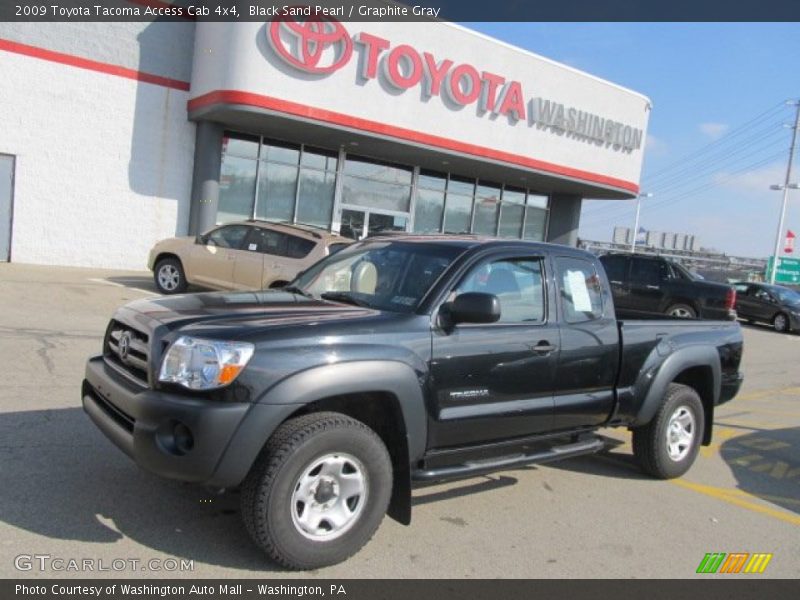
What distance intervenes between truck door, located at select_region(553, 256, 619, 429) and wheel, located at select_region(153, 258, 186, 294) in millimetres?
9742

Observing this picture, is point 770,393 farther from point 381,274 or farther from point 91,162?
point 91,162

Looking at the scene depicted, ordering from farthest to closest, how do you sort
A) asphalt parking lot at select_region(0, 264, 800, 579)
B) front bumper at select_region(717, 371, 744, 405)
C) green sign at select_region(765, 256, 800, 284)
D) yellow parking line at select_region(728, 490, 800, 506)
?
green sign at select_region(765, 256, 800, 284) → front bumper at select_region(717, 371, 744, 405) → yellow parking line at select_region(728, 490, 800, 506) → asphalt parking lot at select_region(0, 264, 800, 579)

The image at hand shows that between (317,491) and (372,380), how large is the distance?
0.63 meters

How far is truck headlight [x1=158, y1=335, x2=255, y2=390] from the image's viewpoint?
3.33 metres

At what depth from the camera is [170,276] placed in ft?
43.5

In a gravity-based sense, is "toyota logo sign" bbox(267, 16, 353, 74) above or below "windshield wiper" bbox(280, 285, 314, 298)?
above

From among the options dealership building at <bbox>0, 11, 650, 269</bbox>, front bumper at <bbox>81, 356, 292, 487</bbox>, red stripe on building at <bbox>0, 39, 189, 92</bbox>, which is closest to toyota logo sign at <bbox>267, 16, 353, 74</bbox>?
dealership building at <bbox>0, 11, 650, 269</bbox>

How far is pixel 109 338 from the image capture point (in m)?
4.25

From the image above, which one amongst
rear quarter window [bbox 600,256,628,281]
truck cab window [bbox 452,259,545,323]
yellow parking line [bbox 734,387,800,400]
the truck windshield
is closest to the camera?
the truck windshield

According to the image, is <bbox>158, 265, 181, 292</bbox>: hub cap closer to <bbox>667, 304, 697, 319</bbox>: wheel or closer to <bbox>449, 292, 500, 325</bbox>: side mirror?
<bbox>449, 292, 500, 325</bbox>: side mirror

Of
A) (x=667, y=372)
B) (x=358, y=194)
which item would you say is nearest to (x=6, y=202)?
(x=358, y=194)

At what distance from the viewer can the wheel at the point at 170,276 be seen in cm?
1319

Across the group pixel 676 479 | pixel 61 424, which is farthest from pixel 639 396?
pixel 61 424

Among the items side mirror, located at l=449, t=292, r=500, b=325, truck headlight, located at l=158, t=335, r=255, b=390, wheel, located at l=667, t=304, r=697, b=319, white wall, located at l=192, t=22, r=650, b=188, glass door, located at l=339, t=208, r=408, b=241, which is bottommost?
wheel, located at l=667, t=304, r=697, b=319
